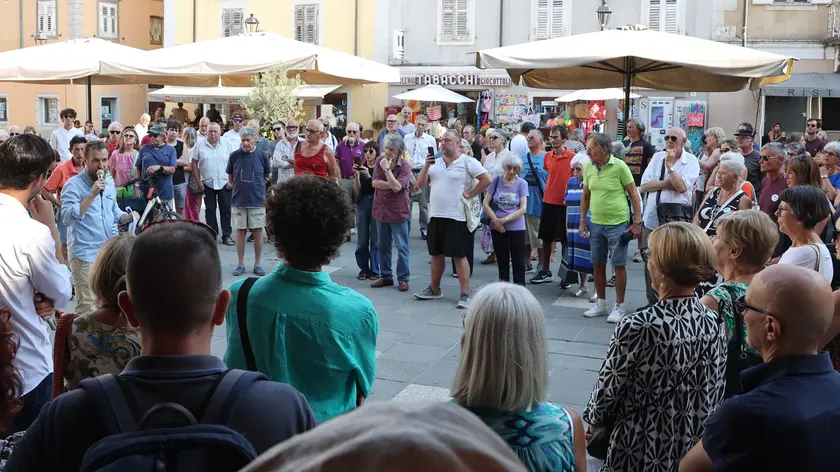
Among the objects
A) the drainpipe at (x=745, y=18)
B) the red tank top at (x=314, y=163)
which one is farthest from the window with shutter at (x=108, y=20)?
the red tank top at (x=314, y=163)

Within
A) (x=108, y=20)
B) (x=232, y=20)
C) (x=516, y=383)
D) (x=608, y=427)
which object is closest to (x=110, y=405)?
(x=516, y=383)

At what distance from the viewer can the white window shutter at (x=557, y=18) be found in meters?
26.2

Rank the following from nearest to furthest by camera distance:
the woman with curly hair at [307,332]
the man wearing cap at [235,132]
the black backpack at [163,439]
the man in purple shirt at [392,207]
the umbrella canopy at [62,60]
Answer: the black backpack at [163,439] → the woman with curly hair at [307,332] → the man in purple shirt at [392,207] → the umbrella canopy at [62,60] → the man wearing cap at [235,132]

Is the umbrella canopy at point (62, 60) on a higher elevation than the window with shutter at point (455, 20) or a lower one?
lower

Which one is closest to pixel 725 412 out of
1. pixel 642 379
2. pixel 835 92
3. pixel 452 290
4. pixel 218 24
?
pixel 642 379

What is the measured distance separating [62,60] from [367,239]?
6491 mm

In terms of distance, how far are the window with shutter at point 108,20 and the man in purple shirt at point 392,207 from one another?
27399mm

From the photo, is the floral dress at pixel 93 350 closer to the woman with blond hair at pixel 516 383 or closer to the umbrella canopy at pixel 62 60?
the woman with blond hair at pixel 516 383

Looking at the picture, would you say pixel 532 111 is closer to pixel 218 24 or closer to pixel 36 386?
pixel 218 24

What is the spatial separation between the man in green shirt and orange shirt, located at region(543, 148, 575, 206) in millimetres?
1250

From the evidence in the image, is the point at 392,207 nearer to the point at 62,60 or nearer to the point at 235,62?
the point at 235,62

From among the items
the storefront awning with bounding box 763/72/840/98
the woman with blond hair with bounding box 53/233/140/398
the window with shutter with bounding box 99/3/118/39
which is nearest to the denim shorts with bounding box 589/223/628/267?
the woman with blond hair with bounding box 53/233/140/398

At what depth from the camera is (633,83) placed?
1113 centimetres

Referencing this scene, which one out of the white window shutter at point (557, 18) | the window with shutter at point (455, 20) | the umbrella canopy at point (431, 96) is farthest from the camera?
the window with shutter at point (455, 20)
